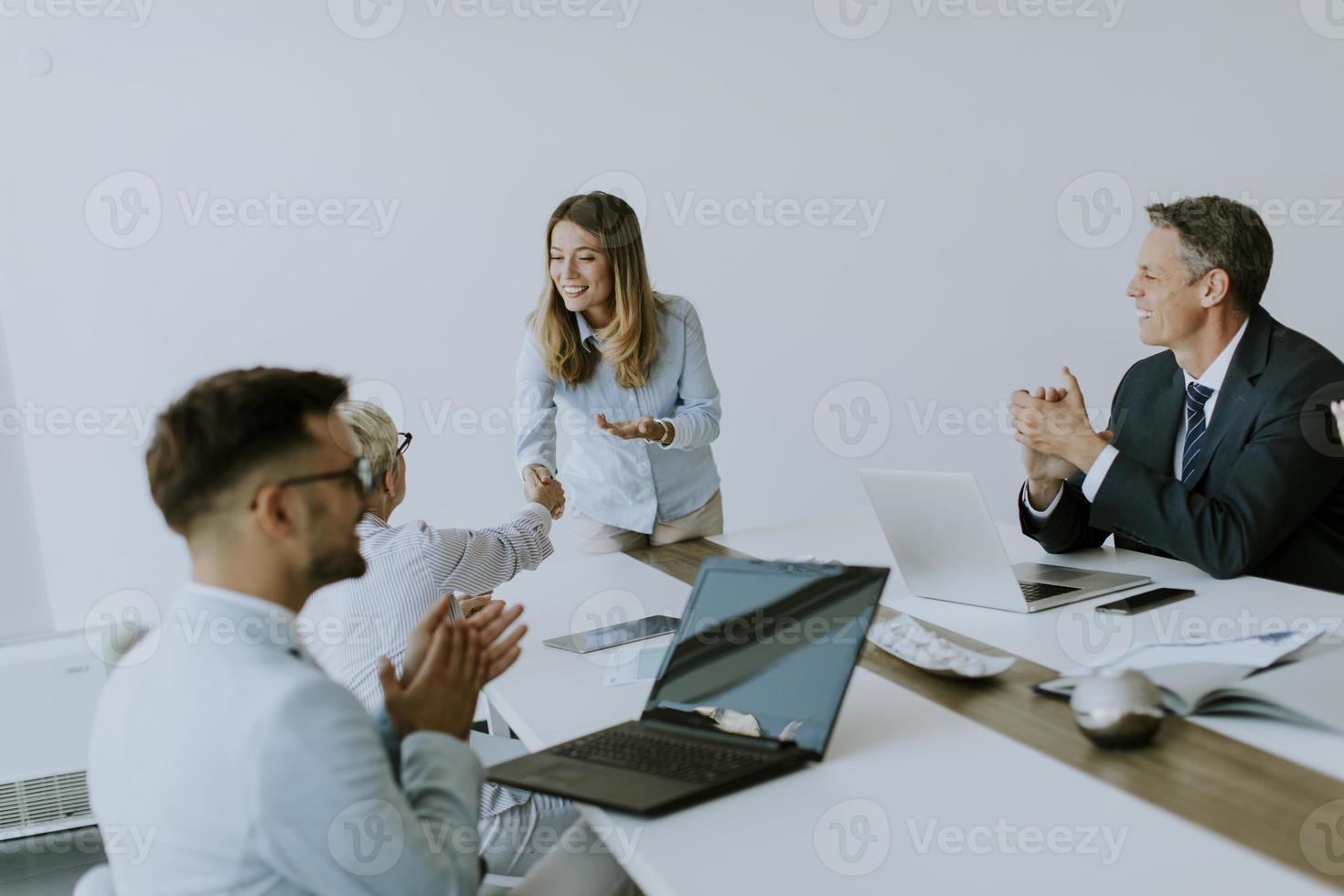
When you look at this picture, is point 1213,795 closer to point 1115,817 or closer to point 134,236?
point 1115,817

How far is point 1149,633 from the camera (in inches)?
75.5

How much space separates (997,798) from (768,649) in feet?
1.28

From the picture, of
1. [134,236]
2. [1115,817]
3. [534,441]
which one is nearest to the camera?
[1115,817]

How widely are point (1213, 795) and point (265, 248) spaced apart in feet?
12.5

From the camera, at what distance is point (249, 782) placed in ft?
3.58

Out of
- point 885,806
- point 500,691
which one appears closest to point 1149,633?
point 885,806

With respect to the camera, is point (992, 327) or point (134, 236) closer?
point (134, 236)

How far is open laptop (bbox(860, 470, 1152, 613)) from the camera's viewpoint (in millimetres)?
2039
